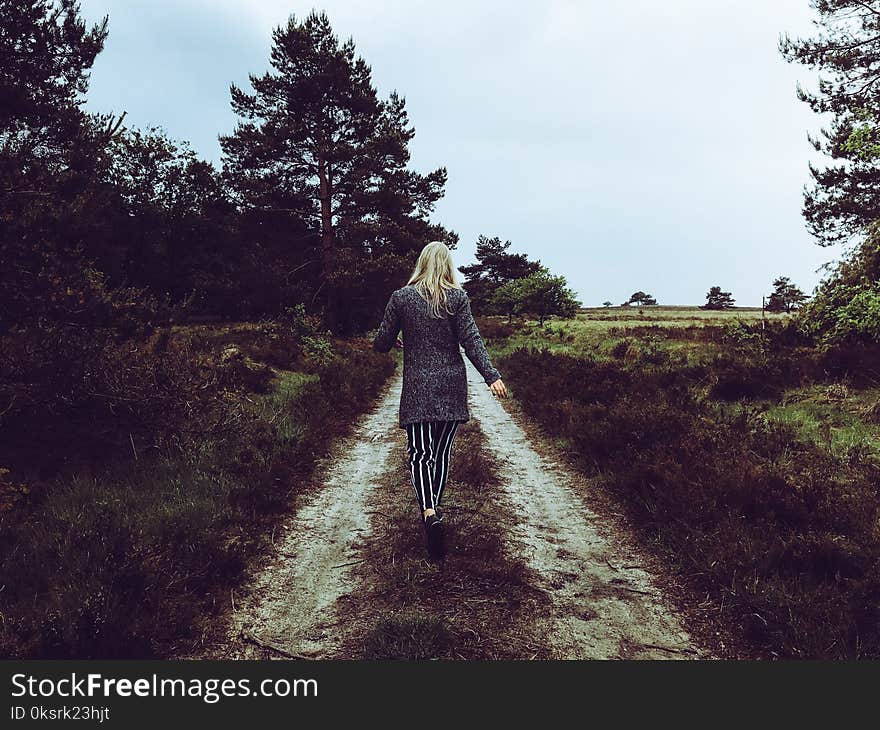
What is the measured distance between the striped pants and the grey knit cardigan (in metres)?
0.11

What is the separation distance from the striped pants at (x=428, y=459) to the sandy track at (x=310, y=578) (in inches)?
33.3

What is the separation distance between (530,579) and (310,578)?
1688mm

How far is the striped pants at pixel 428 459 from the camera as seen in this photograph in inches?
171

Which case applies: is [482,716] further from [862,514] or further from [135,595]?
[862,514]

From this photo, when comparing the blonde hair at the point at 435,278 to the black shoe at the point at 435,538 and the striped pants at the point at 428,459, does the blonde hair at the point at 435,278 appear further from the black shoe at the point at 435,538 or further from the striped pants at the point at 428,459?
the black shoe at the point at 435,538

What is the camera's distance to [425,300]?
4.29m

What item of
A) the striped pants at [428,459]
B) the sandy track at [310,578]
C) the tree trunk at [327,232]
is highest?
the tree trunk at [327,232]

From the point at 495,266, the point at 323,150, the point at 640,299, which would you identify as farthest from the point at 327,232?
the point at 640,299

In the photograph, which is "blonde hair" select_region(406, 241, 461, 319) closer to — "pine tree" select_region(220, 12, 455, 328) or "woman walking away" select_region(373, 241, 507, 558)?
"woman walking away" select_region(373, 241, 507, 558)

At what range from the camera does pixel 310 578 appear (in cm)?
409

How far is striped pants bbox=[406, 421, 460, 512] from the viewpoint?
14.3ft

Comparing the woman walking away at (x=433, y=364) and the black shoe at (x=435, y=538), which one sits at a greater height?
the woman walking away at (x=433, y=364)

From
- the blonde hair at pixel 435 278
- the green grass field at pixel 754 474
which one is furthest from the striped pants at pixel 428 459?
the green grass field at pixel 754 474

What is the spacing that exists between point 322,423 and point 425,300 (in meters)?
5.28
